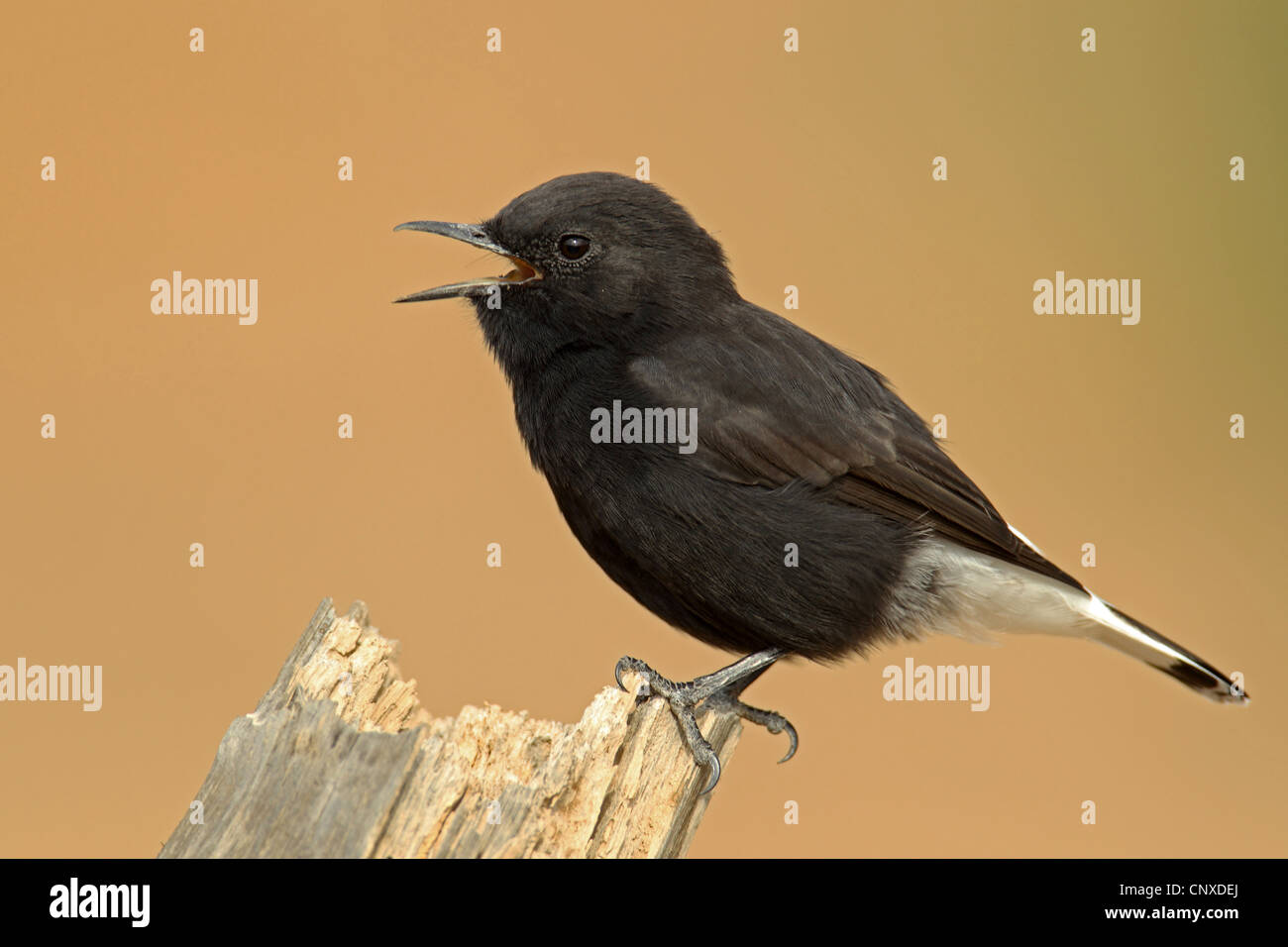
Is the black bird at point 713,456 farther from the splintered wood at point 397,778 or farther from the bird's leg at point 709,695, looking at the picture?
the splintered wood at point 397,778

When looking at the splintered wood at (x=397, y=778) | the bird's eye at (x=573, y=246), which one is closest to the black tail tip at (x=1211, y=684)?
the splintered wood at (x=397, y=778)

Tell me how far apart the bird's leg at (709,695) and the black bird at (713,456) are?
1cm

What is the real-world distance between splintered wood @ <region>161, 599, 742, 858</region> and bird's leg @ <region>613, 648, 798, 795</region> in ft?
1.12

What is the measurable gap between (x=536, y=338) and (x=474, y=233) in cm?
48

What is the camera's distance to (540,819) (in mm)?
3102

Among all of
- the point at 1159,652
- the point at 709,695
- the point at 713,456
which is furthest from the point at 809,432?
the point at 1159,652

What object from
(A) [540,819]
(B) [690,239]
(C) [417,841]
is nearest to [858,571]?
(B) [690,239]

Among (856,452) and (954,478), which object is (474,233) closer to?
(856,452)

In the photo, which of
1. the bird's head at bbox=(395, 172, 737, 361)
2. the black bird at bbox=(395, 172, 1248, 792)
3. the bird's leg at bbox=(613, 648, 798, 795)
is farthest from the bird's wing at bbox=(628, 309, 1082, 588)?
the bird's leg at bbox=(613, 648, 798, 795)

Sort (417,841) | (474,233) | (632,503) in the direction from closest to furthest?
(417,841) < (632,503) < (474,233)

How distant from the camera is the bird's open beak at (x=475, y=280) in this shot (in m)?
Answer: 4.54

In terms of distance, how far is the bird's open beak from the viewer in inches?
179

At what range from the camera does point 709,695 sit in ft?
13.8

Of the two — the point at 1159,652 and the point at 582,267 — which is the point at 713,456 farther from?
the point at 1159,652
